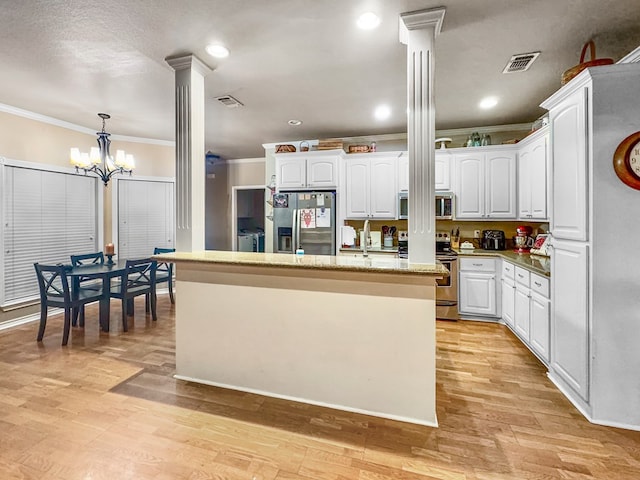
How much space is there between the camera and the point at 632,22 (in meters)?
2.15

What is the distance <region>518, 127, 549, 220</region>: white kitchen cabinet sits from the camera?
11.3 feet

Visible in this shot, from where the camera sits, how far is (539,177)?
3.56m

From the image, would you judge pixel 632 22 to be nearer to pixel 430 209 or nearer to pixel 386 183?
pixel 430 209

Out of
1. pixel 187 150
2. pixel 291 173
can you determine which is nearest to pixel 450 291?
pixel 291 173

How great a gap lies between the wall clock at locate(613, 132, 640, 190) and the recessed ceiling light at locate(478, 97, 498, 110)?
1.86 m

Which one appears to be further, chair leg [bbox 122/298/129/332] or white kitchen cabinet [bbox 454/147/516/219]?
white kitchen cabinet [bbox 454/147/516/219]

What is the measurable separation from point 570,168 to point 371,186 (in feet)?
8.70

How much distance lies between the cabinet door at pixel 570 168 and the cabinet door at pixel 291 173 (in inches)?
124

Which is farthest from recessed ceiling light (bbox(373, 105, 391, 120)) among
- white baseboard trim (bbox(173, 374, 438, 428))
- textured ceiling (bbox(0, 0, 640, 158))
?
white baseboard trim (bbox(173, 374, 438, 428))

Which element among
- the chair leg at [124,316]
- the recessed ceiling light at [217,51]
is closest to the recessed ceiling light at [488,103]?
the recessed ceiling light at [217,51]

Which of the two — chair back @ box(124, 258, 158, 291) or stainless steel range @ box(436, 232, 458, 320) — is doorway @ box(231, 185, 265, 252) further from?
stainless steel range @ box(436, 232, 458, 320)

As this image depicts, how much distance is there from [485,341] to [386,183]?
7.93ft

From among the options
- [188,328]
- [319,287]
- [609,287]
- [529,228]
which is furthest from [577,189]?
[188,328]

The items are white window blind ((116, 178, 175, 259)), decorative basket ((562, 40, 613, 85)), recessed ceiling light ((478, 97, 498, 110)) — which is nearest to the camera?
decorative basket ((562, 40, 613, 85))
